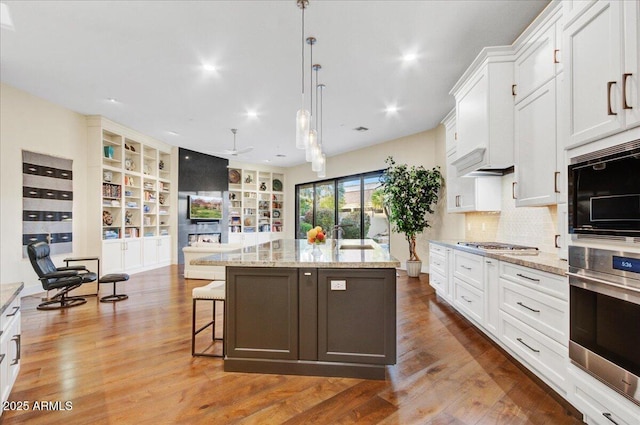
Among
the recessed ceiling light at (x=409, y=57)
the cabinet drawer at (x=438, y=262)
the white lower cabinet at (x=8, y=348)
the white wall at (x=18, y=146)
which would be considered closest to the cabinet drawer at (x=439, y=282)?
the cabinet drawer at (x=438, y=262)

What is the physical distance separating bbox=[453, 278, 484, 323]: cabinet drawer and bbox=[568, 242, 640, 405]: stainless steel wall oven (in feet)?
4.23

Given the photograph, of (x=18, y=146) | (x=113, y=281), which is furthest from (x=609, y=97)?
(x=18, y=146)

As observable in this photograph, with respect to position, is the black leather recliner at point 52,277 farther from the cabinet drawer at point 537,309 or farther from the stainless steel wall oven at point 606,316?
the stainless steel wall oven at point 606,316

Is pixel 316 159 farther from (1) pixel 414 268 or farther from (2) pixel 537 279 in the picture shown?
(1) pixel 414 268

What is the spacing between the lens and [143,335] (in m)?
3.22

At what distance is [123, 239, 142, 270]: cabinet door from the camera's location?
6.55 m

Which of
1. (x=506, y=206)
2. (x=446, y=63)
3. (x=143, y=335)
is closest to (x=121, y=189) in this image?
(x=143, y=335)

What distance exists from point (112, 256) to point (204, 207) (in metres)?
2.86

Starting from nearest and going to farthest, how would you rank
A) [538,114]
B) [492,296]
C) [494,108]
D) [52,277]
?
[538,114], [492,296], [494,108], [52,277]

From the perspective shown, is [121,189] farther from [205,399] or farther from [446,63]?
[446,63]

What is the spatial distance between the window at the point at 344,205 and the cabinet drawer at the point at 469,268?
3.11 meters

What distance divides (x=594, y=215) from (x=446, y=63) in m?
2.71

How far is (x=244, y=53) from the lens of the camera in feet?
11.7

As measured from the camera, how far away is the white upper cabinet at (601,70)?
4.88 feet
